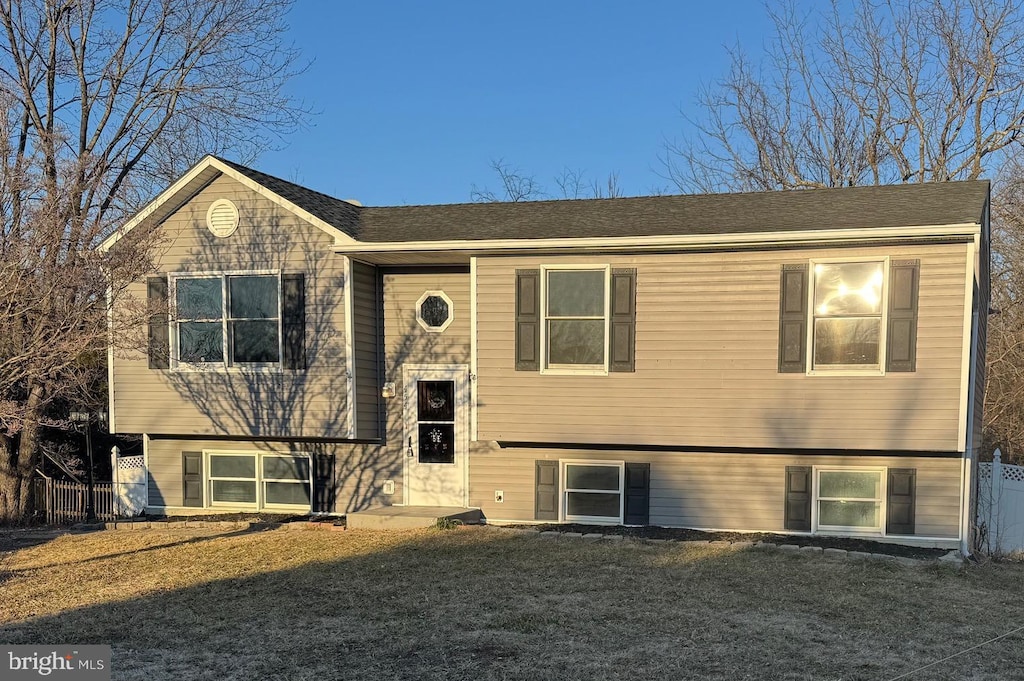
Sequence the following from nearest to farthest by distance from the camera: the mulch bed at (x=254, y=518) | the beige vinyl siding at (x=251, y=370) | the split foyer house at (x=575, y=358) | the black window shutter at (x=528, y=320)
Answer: the split foyer house at (x=575, y=358) < the black window shutter at (x=528, y=320) < the beige vinyl siding at (x=251, y=370) < the mulch bed at (x=254, y=518)

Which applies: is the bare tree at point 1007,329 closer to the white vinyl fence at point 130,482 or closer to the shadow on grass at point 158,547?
the shadow on grass at point 158,547

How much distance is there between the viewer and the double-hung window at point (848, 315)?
9523 millimetres

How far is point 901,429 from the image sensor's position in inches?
371

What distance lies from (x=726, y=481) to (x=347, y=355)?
19.2ft

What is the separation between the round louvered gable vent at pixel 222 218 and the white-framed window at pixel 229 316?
0.67 metres

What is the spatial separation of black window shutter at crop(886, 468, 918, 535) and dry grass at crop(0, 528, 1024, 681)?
1094 mm

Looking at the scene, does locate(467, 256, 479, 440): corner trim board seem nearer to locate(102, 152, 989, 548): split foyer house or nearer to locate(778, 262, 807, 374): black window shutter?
locate(102, 152, 989, 548): split foyer house

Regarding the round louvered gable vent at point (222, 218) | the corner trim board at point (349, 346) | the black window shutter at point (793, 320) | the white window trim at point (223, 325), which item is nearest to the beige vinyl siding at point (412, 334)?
the corner trim board at point (349, 346)

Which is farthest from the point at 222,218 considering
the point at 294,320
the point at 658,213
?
the point at 658,213

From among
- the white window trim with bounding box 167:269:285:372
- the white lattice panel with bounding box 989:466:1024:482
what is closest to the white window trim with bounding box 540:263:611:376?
the white window trim with bounding box 167:269:285:372

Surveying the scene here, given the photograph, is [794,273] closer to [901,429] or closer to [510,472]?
[901,429]

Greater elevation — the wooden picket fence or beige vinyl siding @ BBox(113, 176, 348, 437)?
beige vinyl siding @ BBox(113, 176, 348, 437)

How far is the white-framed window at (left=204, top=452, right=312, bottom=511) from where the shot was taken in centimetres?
1241

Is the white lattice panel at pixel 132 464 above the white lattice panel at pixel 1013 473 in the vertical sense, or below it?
below
